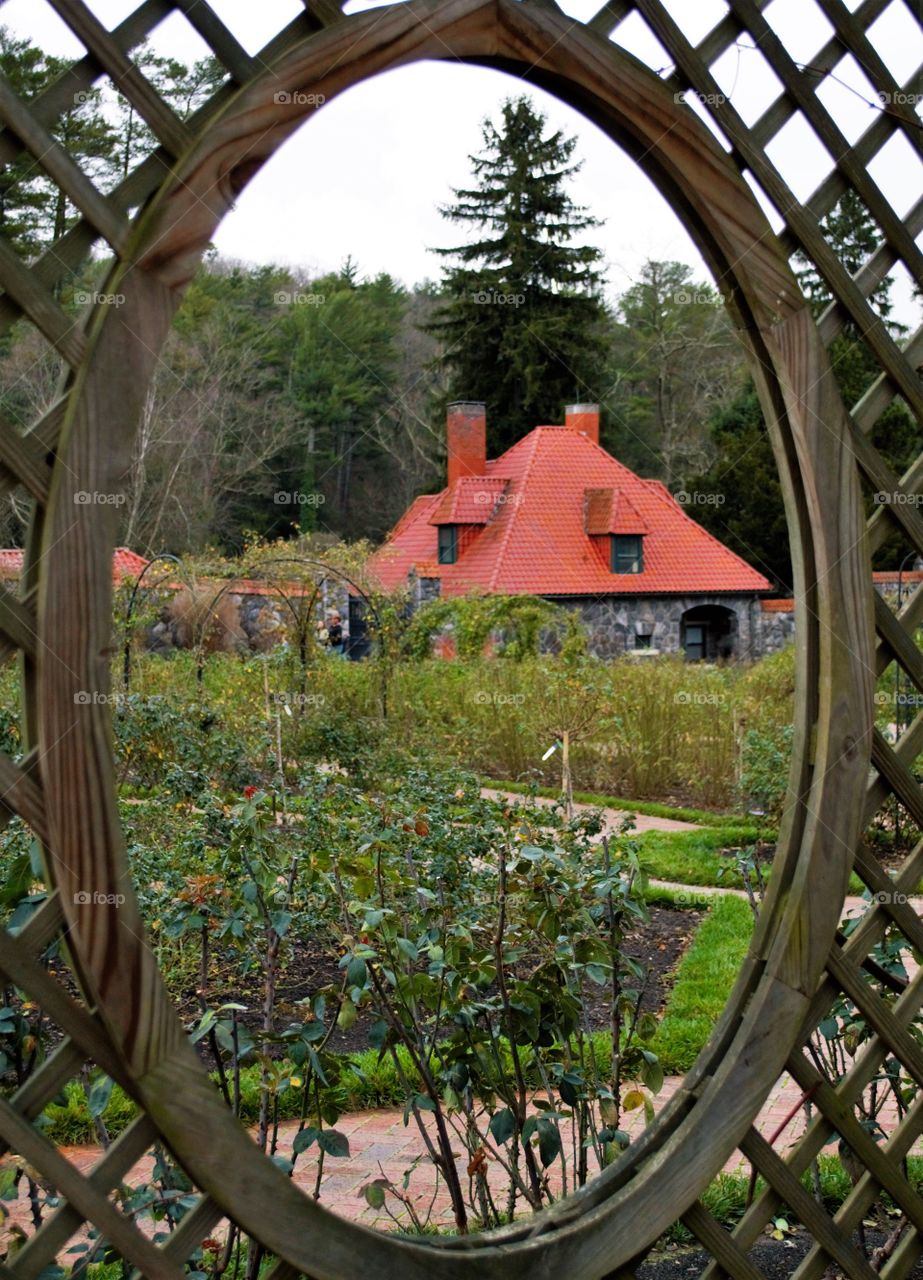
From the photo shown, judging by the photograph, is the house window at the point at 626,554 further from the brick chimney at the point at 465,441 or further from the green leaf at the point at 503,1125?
the green leaf at the point at 503,1125

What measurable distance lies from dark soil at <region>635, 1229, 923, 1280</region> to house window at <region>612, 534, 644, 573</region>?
1642 centimetres

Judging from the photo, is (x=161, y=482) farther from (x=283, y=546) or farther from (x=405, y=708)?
(x=405, y=708)

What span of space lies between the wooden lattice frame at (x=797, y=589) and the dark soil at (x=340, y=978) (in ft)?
6.31

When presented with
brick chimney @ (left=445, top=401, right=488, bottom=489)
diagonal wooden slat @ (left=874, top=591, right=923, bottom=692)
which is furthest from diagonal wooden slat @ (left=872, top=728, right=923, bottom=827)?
brick chimney @ (left=445, top=401, right=488, bottom=489)

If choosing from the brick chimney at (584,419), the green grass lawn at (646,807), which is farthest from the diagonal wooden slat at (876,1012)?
the brick chimney at (584,419)

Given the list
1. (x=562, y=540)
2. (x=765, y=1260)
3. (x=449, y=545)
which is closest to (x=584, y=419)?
(x=562, y=540)

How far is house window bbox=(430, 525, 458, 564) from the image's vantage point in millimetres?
19141

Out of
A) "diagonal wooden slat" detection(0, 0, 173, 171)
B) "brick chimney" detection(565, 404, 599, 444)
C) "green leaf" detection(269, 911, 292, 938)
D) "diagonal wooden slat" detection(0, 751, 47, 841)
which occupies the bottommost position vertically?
"green leaf" detection(269, 911, 292, 938)

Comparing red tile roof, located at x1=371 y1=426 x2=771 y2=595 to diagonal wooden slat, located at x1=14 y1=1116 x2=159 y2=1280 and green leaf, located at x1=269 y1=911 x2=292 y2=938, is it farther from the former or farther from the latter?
diagonal wooden slat, located at x1=14 y1=1116 x2=159 y2=1280

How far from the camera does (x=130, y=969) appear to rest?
Answer: 1.47m

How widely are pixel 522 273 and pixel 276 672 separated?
18.1m

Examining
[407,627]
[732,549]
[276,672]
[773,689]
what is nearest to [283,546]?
[407,627]

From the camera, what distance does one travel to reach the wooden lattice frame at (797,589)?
4.66ft

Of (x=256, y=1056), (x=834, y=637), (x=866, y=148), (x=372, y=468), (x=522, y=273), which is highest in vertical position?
(x=522, y=273)
